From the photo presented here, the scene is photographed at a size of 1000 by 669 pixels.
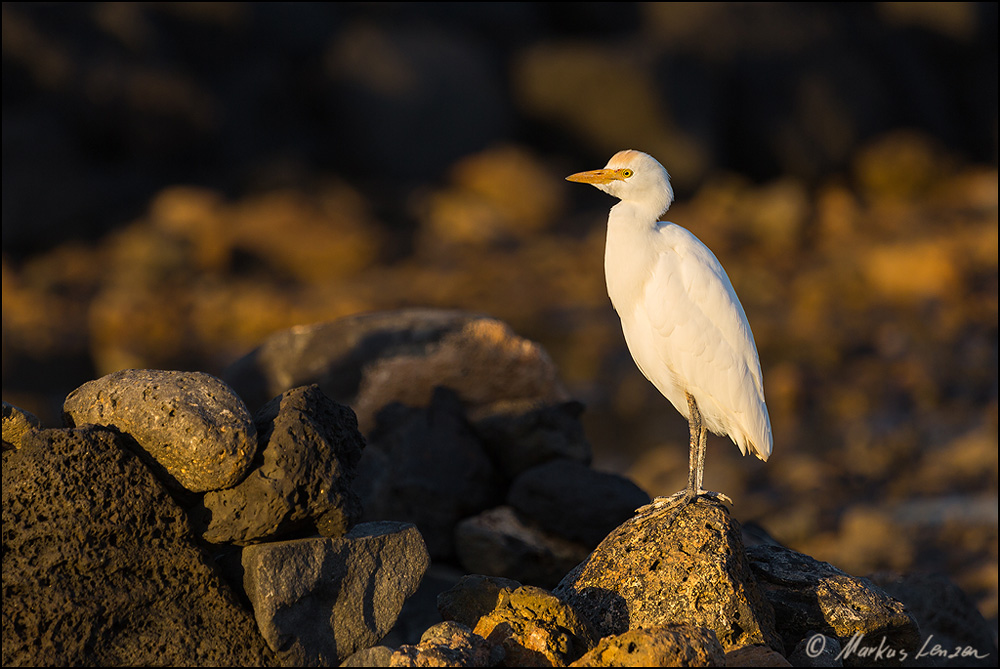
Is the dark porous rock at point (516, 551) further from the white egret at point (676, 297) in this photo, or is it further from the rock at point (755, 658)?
the rock at point (755, 658)

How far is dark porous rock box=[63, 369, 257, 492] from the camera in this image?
450 cm

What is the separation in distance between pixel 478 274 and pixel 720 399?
17.2m

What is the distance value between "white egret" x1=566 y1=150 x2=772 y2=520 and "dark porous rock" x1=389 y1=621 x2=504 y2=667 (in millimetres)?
2163

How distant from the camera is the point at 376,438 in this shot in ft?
27.5

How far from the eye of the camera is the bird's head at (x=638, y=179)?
607 cm

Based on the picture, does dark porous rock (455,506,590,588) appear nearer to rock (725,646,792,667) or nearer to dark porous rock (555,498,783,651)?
dark porous rock (555,498,783,651)

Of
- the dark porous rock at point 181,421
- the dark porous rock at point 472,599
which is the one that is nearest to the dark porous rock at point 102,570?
the dark porous rock at point 181,421

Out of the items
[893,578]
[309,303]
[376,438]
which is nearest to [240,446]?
[376,438]

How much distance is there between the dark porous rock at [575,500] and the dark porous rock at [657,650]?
11.7ft

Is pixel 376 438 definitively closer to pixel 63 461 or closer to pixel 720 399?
pixel 720 399

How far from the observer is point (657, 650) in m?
4.06

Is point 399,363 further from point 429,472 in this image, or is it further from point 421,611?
point 421,611

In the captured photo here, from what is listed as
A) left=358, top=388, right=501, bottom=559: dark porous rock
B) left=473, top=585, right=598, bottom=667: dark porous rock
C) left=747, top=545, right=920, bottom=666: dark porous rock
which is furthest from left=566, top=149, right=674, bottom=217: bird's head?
left=358, top=388, right=501, bottom=559: dark porous rock

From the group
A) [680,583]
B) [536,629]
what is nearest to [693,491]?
[680,583]
